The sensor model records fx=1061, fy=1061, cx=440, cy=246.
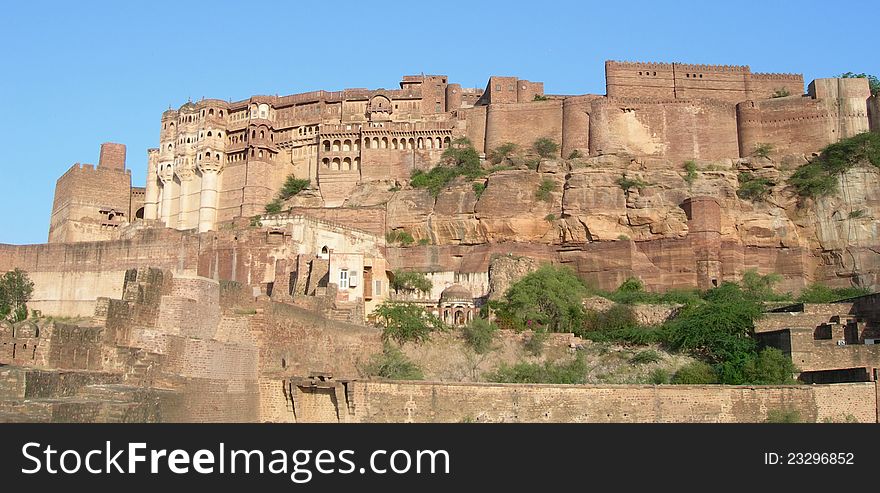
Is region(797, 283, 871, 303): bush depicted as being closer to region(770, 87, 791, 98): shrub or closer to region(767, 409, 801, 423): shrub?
region(770, 87, 791, 98): shrub

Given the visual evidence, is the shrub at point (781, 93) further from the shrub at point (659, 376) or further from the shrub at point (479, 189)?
the shrub at point (659, 376)

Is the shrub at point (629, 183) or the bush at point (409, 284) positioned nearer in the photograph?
the bush at point (409, 284)

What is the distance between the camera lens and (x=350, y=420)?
27.3 metres

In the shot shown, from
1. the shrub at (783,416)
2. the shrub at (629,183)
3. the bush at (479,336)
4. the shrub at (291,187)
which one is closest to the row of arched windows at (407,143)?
the shrub at (291,187)

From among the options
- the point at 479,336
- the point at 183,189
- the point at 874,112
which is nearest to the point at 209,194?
the point at 183,189

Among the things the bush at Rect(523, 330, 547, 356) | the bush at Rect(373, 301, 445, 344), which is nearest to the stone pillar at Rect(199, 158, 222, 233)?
the bush at Rect(373, 301, 445, 344)

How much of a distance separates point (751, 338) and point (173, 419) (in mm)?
19038

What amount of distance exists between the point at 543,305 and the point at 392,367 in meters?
9.97

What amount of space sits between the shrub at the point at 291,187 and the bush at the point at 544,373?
25562 mm

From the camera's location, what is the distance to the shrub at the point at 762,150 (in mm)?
52625
